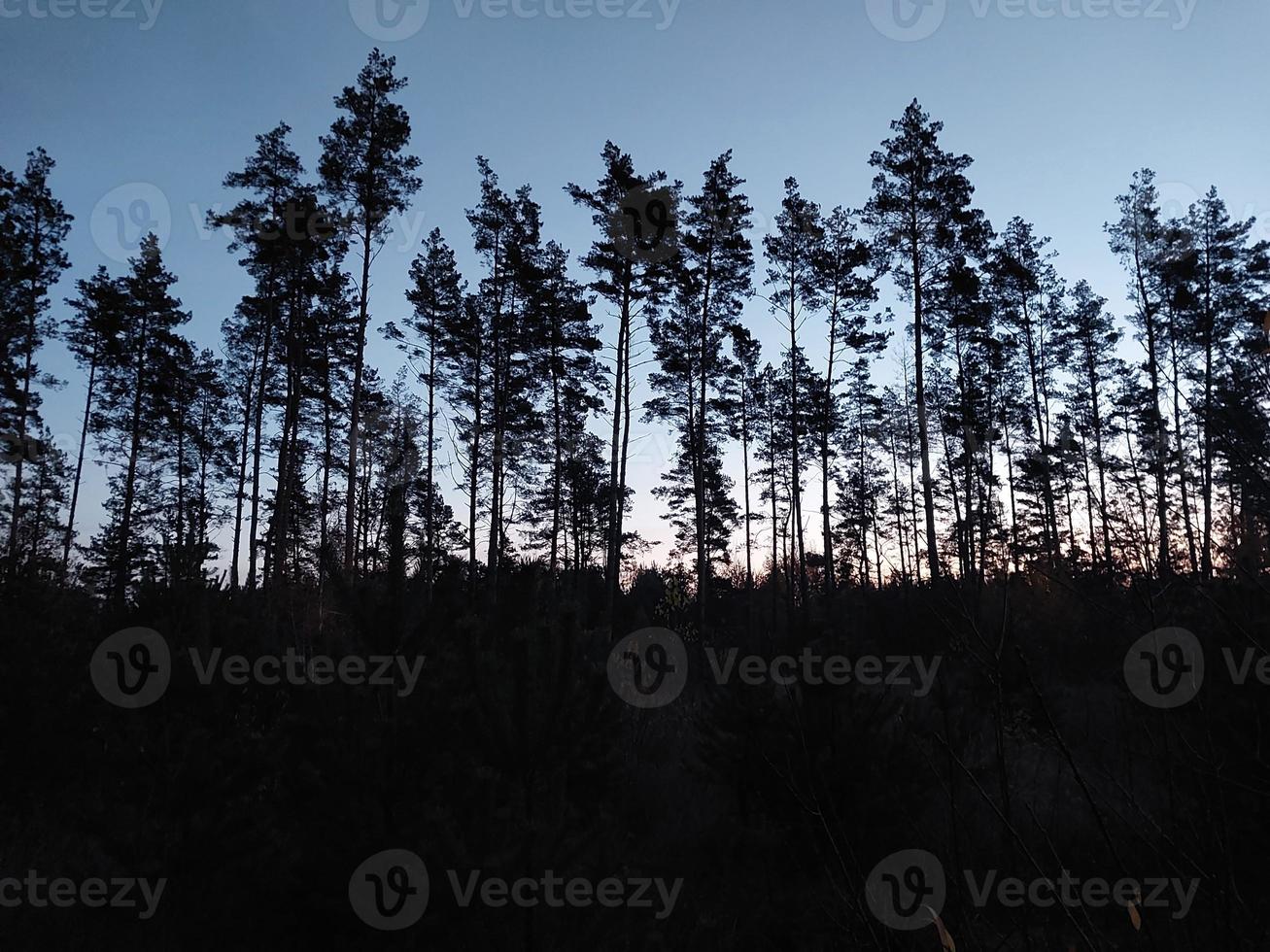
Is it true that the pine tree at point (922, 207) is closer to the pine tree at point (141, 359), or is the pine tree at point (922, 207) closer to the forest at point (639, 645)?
the forest at point (639, 645)

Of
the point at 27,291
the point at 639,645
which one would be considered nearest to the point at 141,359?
the point at 27,291

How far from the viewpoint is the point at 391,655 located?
542 centimetres

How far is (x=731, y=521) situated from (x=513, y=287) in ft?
59.1

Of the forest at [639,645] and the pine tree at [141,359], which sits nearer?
the forest at [639,645]

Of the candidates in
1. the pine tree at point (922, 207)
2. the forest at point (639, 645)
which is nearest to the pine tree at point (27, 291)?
the forest at point (639, 645)

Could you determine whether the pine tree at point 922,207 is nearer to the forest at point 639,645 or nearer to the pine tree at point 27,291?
the forest at point 639,645

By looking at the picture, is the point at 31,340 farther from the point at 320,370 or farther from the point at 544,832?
the point at 544,832

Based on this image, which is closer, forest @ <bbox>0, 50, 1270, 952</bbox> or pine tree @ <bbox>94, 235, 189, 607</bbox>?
forest @ <bbox>0, 50, 1270, 952</bbox>

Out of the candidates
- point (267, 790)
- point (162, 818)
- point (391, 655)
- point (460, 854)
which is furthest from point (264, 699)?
point (460, 854)

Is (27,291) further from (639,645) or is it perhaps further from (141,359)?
(639,645)

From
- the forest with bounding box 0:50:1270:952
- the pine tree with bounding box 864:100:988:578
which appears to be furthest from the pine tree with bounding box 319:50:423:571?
the pine tree with bounding box 864:100:988:578

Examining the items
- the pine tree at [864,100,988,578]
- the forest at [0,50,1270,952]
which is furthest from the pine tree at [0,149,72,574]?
the pine tree at [864,100,988,578]

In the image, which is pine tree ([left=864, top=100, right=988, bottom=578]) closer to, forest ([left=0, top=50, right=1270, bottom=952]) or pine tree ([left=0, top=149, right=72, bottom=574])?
forest ([left=0, top=50, right=1270, bottom=952])

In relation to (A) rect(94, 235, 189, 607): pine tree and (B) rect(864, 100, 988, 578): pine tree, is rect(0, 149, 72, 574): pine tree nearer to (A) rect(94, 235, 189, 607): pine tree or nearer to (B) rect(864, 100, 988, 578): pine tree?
(A) rect(94, 235, 189, 607): pine tree
